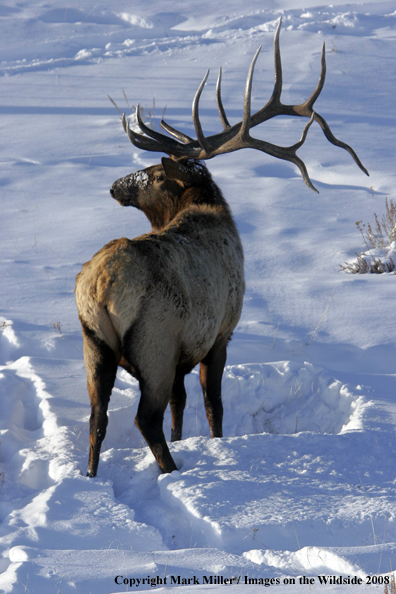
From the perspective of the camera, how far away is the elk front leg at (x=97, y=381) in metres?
3.26

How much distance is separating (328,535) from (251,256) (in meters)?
4.45

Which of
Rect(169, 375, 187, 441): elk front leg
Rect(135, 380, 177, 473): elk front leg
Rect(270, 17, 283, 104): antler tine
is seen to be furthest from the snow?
Rect(270, 17, 283, 104): antler tine

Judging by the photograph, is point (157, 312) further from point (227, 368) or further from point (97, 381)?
point (227, 368)

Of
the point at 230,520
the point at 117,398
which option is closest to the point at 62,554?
the point at 230,520

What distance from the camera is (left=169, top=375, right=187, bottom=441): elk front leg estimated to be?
4094 millimetres

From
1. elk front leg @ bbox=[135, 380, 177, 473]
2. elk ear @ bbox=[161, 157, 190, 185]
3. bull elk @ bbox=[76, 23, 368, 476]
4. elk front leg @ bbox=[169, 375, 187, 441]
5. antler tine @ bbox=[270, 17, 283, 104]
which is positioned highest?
antler tine @ bbox=[270, 17, 283, 104]

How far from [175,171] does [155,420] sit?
1992 millimetres

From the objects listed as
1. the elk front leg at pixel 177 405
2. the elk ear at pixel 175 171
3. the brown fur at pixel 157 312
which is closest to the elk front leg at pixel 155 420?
the brown fur at pixel 157 312

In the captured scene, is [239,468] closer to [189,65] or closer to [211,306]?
[211,306]

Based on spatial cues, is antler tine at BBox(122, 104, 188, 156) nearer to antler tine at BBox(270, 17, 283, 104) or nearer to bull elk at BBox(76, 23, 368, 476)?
bull elk at BBox(76, 23, 368, 476)

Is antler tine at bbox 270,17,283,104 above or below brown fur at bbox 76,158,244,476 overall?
above

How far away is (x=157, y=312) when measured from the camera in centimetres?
321

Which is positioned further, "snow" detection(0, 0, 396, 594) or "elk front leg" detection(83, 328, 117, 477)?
"elk front leg" detection(83, 328, 117, 477)

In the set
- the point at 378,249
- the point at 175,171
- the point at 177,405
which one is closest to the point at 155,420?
the point at 177,405
